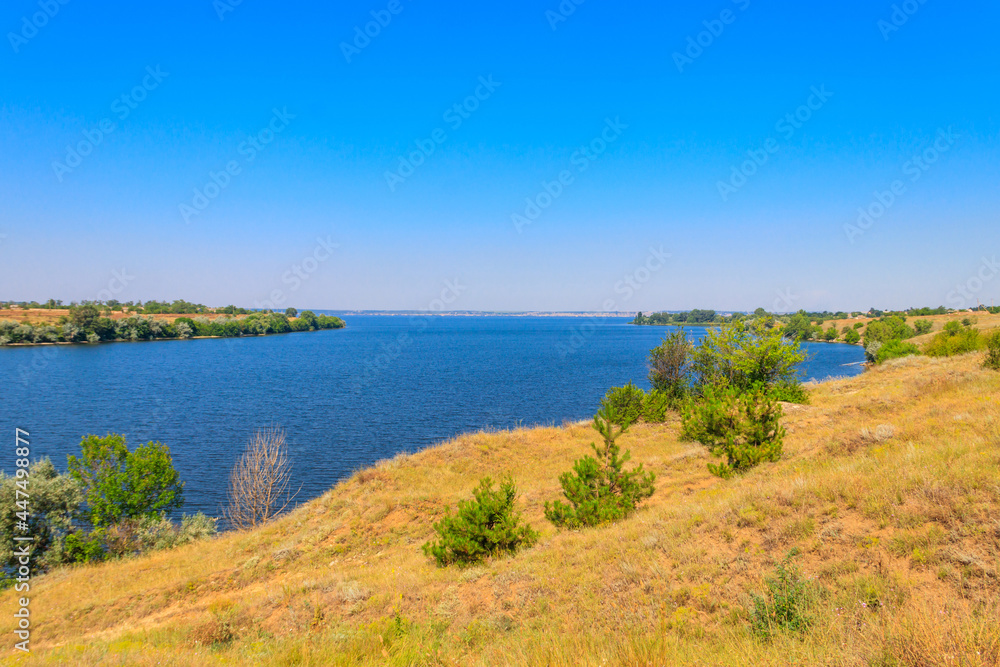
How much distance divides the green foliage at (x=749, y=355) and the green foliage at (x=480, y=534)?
16754mm

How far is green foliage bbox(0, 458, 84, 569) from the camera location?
15.8 m

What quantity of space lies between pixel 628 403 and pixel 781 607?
24395mm

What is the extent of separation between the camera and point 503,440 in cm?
2662

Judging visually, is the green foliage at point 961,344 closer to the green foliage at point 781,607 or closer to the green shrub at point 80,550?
the green foliage at point 781,607

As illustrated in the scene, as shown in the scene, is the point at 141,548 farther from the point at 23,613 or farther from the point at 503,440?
the point at 503,440

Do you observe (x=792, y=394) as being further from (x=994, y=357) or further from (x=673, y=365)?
(x=994, y=357)

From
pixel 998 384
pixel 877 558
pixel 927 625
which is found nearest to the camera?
pixel 927 625

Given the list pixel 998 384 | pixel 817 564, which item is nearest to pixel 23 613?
pixel 817 564

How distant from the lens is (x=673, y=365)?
32.3 m

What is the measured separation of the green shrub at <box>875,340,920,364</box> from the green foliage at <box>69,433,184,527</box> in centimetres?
6113

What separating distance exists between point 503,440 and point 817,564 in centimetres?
2058

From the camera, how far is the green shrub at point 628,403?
1134 inches

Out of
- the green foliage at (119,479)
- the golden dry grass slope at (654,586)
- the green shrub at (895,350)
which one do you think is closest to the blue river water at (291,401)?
the green foliage at (119,479)

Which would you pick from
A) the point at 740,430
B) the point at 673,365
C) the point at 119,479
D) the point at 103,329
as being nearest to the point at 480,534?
the point at 740,430
